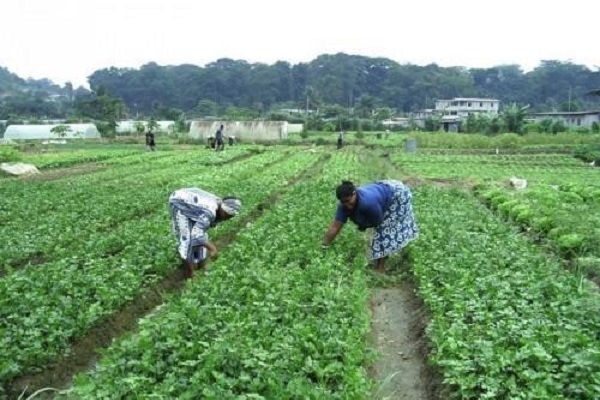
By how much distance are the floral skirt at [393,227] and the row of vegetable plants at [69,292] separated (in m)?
3.27

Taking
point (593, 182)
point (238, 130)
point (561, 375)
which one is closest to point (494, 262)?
point (561, 375)

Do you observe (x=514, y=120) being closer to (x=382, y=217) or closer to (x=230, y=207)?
(x=382, y=217)

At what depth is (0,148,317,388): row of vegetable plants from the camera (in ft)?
20.3

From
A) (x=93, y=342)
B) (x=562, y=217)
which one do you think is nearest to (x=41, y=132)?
(x=562, y=217)

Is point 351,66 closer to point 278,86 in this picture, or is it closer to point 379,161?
point 278,86

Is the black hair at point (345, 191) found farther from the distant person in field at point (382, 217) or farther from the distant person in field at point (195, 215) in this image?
the distant person in field at point (195, 215)

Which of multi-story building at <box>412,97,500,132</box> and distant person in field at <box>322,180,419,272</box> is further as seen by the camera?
multi-story building at <box>412,97,500,132</box>

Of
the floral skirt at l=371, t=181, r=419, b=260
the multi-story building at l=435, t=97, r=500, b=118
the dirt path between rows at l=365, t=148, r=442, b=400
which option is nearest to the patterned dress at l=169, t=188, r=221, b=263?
the dirt path between rows at l=365, t=148, r=442, b=400

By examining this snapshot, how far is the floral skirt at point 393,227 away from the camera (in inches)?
392

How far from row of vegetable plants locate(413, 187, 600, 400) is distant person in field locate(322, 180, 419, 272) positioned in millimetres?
429

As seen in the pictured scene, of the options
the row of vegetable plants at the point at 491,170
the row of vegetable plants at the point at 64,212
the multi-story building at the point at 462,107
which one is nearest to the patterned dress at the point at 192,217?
the row of vegetable plants at the point at 64,212

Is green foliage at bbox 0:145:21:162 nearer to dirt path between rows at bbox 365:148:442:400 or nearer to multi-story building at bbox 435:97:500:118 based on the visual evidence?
dirt path between rows at bbox 365:148:442:400

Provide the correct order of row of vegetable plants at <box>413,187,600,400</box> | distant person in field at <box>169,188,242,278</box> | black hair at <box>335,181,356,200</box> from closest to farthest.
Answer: row of vegetable plants at <box>413,187,600,400</box> → distant person in field at <box>169,188,242,278</box> → black hair at <box>335,181,356,200</box>

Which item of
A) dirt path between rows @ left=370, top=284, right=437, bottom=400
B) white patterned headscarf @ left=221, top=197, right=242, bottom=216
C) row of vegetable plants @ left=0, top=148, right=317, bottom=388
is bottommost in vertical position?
dirt path between rows @ left=370, top=284, right=437, bottom=400
